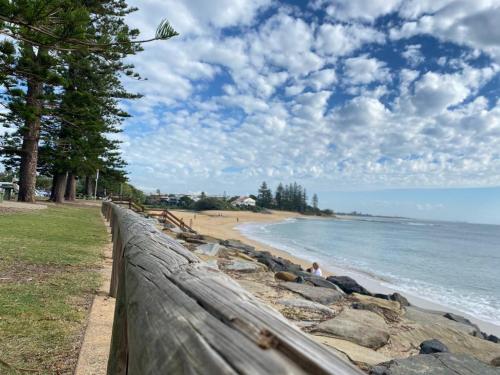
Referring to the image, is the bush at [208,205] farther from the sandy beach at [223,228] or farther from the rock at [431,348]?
the rock at [431,348]

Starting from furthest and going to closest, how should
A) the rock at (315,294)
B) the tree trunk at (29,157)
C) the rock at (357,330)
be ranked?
the tree trunk at (29,157), the rock at (315,294), the rock at (357,330)

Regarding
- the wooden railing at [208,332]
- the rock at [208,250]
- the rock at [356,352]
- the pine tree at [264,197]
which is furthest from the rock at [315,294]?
the pine tree at [264,197]

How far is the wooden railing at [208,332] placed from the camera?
30.6 inches

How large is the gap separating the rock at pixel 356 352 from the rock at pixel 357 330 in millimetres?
188

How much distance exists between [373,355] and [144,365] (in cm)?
393

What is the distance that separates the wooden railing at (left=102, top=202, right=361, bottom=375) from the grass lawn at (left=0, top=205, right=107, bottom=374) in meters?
2.03

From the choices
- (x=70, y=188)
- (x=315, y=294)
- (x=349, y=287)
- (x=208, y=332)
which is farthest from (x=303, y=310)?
(x=70, y=188)

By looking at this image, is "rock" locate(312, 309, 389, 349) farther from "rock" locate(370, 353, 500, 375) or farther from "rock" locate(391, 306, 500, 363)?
"rock" locate(370, 353, 500, 375)

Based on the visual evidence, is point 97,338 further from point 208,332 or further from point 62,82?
point 62,82

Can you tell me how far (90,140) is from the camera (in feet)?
77.2

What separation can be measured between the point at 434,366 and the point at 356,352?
31.9 inches

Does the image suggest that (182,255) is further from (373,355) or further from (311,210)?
(311,210)

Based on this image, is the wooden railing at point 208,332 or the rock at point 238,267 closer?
the wooden railing at point 208,332

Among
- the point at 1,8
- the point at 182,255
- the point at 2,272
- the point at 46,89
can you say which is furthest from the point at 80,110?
the point at 182,255
